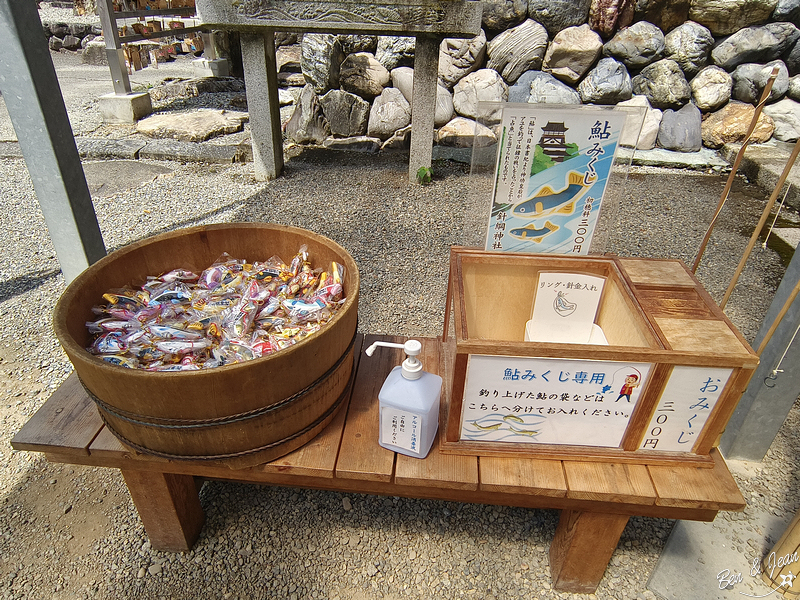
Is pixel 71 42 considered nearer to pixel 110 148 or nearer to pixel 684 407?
pixel 110 148

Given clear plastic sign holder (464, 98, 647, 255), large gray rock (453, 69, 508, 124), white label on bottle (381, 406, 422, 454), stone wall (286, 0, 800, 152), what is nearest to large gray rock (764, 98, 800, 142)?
stone wall (286, 0, 800, 152)

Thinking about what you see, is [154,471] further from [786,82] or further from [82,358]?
[786,82]

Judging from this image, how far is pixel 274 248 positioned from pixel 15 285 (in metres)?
2.94

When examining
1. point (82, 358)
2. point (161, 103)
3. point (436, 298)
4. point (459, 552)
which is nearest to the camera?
point (82, 358)

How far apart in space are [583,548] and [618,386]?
2.43 ft

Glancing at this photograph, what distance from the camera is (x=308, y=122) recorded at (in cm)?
699

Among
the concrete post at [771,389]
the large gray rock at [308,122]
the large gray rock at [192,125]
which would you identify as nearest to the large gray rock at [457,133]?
the large gray rock at [308,122]

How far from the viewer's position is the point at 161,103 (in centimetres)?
880

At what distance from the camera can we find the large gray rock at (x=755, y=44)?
733 centimetres

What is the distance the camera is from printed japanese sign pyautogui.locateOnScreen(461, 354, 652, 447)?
4.91ft

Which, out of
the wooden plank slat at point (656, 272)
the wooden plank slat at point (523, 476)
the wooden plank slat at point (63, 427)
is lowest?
the wooden plank slat at point (63, 427)

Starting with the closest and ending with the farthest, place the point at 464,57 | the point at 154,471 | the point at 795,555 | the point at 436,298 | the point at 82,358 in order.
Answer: the point at 82,358, the point at 154,471, the point at 795,555, the point at 436,298, the point at 464,57

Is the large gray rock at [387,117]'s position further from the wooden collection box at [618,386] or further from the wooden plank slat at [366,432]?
the wooden collection box at [618,386]

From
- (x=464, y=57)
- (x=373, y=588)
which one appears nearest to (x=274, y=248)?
(x=373, y=588)
